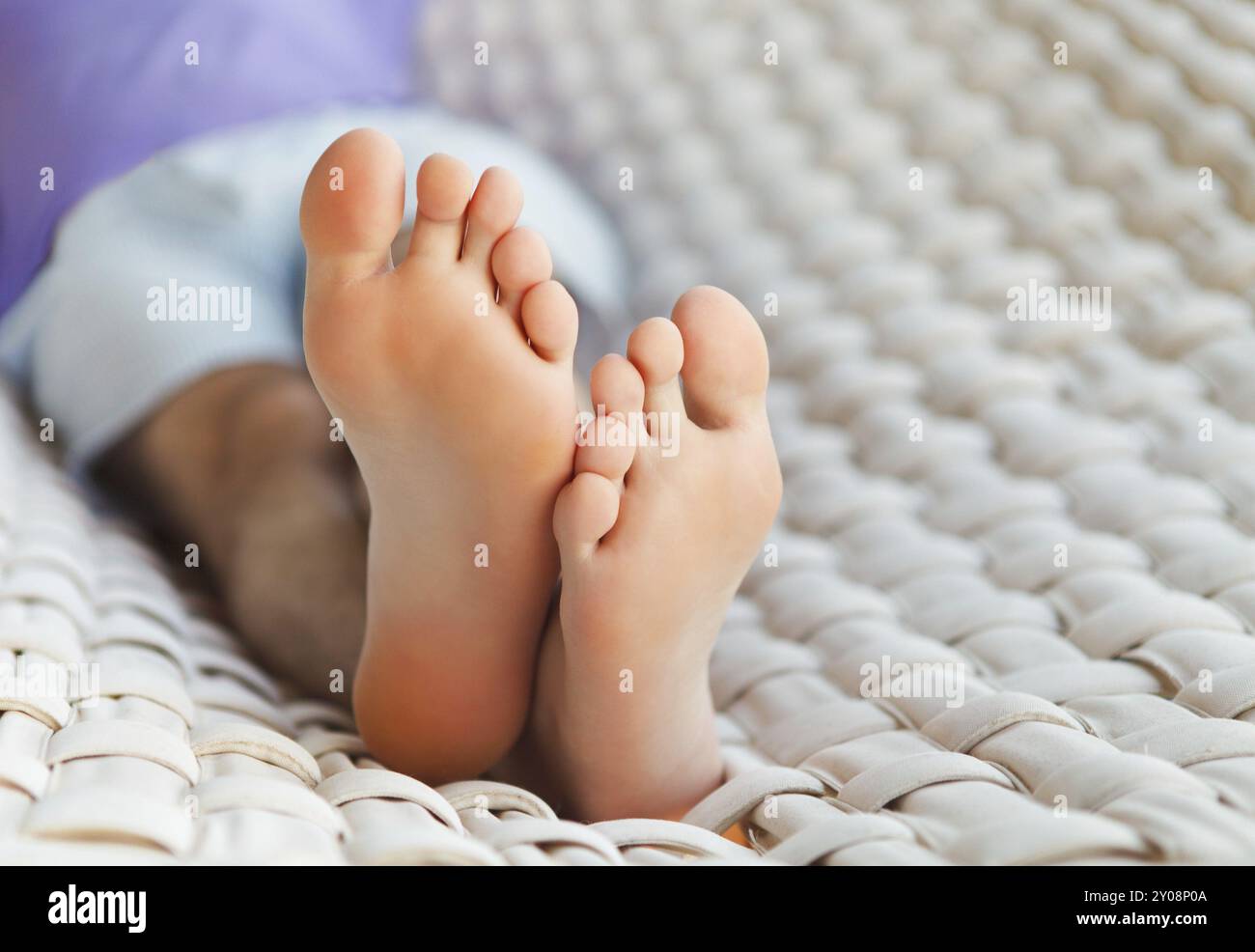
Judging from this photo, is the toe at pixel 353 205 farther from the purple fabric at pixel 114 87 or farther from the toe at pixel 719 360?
the purple fabric at pixel 114 87

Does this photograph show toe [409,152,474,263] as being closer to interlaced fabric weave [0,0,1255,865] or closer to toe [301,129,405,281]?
toe [301,129,405,281]

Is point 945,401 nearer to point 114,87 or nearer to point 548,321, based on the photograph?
point 548,321

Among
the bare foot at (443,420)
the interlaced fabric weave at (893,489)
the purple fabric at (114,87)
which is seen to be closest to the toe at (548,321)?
the bare foot at (443,420)

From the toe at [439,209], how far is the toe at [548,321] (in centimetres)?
5

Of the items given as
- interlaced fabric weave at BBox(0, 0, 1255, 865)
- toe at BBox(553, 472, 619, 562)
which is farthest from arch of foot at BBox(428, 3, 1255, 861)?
toe at BBox(553, 472, 619, 562)

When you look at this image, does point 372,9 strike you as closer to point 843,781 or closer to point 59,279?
point 59,279

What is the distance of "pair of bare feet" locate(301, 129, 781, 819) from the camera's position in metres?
0.56

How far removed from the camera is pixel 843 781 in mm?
566

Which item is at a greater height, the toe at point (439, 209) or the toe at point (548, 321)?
the toe at point (439, 209)

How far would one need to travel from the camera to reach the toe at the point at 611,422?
565 mm

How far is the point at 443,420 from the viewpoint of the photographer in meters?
0.57

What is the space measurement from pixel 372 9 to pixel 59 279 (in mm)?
642
